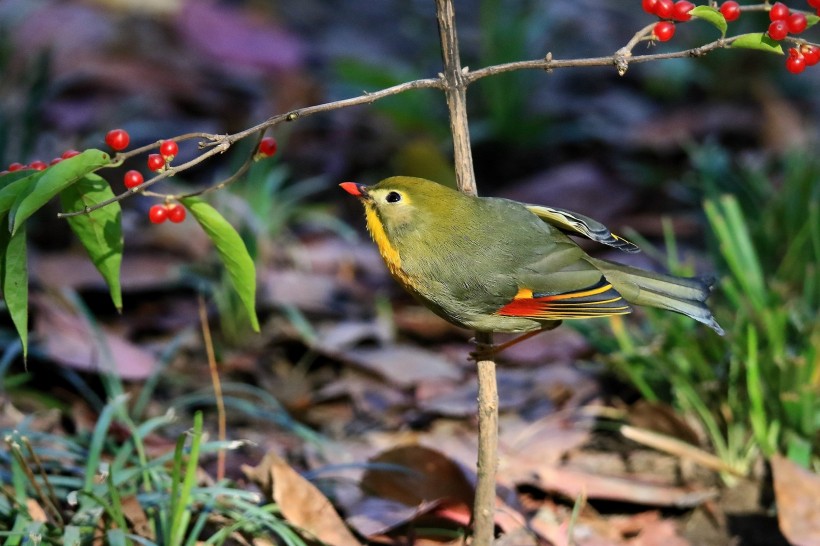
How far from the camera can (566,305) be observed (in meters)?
2.35

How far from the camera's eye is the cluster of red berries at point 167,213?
6.86 ft

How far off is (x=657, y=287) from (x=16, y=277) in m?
1.52

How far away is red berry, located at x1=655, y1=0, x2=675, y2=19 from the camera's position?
1.98m

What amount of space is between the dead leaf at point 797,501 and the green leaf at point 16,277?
7.07 feet

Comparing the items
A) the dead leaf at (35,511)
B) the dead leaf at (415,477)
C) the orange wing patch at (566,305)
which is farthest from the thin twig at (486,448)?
the dead leaf at (35,511)

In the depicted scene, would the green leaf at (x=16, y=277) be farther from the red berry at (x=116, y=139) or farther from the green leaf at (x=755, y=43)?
the green leaf at (x=755, y=43)

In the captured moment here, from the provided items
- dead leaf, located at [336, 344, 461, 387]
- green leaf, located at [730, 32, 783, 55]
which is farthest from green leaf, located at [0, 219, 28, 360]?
dead leaf, located at [336, 344, 461, 387]

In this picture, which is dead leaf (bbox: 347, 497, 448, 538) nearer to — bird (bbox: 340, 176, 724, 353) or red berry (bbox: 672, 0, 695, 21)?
bird (bbox: 340, 176, 724, 353)

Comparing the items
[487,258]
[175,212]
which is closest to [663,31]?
[487,258]

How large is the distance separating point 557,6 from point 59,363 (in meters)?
6.71

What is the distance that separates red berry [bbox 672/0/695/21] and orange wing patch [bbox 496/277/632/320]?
2.23ft

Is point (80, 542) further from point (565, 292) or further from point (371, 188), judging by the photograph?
point (565, 292)

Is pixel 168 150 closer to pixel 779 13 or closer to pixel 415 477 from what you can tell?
pixel 779 13

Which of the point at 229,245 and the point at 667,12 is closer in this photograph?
Answer: the point at 667,12
